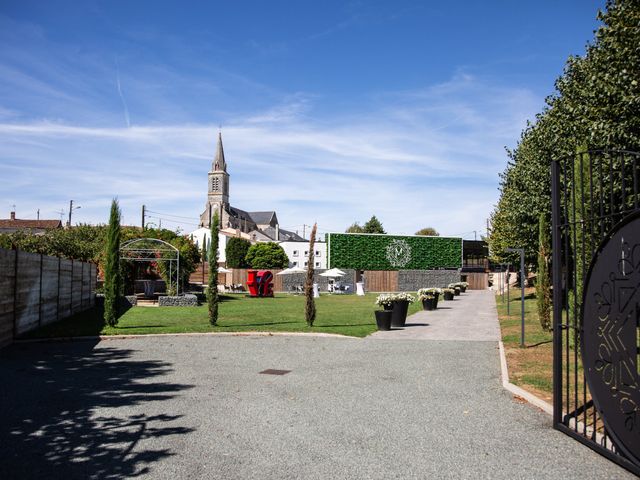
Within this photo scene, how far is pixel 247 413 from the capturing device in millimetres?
7324

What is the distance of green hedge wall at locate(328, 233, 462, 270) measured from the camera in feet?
210

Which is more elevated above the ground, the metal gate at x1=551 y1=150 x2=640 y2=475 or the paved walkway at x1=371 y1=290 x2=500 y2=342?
the metal gate at x1=551 y1=150 x2=640 y2=475

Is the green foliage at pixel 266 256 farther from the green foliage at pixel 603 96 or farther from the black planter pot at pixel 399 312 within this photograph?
the black planter pot at pixel 399 312

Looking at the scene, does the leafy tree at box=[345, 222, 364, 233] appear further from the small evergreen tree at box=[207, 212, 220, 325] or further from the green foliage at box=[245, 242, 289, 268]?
the small evergreen tree at box=[207, 212, 220, 325]

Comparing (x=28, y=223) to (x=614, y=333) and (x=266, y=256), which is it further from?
(x=614, y=333)

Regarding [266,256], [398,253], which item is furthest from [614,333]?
[266,256]

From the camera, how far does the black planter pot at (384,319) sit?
17.7 m

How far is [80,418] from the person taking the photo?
22.9 ft

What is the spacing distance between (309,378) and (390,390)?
167cm

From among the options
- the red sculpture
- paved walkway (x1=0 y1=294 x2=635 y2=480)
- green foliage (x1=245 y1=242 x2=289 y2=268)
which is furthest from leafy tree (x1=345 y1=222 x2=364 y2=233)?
paved walkway (x1=0 y1=294 x2=635 y2=480)

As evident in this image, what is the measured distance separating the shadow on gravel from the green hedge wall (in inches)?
2073

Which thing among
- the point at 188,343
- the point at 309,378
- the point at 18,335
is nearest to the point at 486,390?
the point at 309,378

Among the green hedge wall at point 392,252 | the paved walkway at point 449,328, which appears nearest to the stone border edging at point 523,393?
the paved walkway at point 449,328

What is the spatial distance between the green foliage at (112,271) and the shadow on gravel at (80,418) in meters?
5.65
